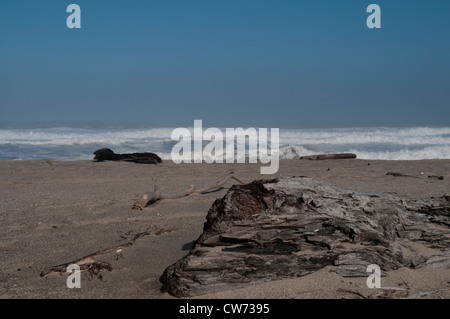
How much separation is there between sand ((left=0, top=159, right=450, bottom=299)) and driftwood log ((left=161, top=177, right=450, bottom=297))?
108 mm

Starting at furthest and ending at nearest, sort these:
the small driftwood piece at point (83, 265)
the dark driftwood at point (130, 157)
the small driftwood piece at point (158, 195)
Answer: the dark driftwood at point (130, 157) → the small driftwood piece at point (158, 195) → the small driftwood piece at point (83, 265)

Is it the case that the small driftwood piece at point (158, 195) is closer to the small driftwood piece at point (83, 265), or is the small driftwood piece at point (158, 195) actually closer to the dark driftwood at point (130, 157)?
the small driftwood piece at point (83, 265)

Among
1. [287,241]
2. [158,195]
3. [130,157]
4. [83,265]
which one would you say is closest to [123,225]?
[158,195]

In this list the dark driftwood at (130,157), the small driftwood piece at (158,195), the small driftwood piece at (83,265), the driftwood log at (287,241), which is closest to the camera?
the driftwood log at (287,241)

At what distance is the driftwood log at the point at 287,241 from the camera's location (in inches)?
136

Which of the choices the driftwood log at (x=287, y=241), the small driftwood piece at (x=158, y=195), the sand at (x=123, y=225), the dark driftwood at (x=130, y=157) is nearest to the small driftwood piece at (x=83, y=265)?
the sand at (x=123, y=225)

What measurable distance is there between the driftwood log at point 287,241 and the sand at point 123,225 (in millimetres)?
108

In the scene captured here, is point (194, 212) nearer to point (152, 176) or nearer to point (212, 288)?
point (212, 288)

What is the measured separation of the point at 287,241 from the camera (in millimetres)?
3619

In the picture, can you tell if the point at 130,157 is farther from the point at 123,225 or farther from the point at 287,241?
the point at 287,241

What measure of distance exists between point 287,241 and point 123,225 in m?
2.88
